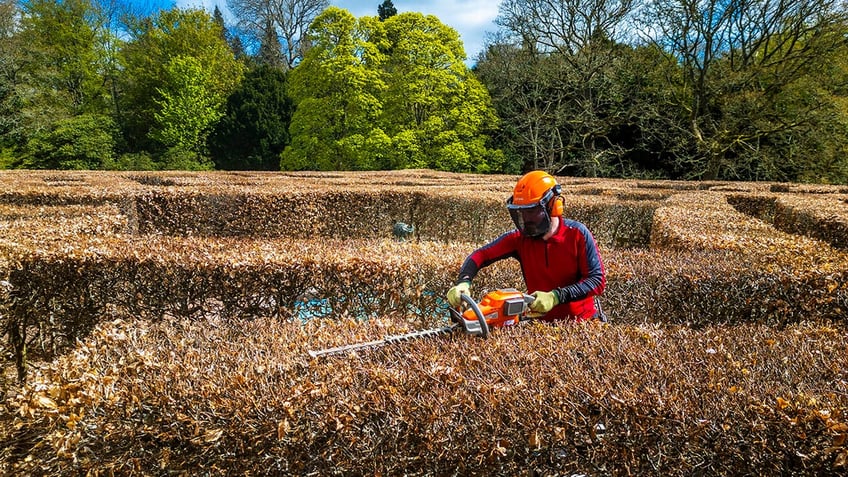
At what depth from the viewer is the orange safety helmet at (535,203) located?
2.93m

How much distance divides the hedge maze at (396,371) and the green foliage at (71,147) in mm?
34070

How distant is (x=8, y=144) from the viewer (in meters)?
30.6

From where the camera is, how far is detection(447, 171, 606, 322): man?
2949 mm

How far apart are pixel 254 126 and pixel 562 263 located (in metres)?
37.3

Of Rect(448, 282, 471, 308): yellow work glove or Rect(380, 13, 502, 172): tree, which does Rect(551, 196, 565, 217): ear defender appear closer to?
Rect(448, 282, 471, 308): yellow work glove

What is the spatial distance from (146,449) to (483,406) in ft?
4.75

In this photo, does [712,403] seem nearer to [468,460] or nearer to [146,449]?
[468,460]

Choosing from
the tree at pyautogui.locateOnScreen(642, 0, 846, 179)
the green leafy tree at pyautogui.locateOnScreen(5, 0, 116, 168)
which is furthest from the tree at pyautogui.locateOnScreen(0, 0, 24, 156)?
the tree at pyautogui.locateOnScreen(642, 0, 846, 179)

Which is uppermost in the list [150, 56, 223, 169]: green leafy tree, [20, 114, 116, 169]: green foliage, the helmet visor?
[150, 56, 223, 169]: green leafy tree

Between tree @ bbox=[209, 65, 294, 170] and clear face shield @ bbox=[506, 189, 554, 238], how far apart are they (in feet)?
118

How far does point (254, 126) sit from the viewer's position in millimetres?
36719

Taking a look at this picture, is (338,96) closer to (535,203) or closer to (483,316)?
(535,203)

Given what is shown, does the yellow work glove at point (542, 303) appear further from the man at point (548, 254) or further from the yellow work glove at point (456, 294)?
the yellow work glove at point (456, 294)

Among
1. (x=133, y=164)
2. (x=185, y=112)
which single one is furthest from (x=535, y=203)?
(x=185, y=112)
